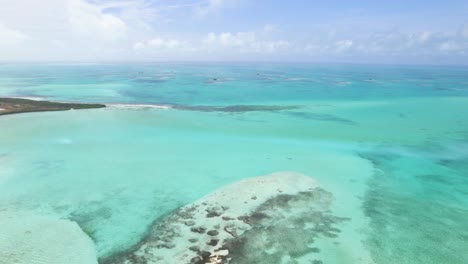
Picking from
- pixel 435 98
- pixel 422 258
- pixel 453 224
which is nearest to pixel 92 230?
pixel 422 258

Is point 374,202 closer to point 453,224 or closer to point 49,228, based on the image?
point 453,224

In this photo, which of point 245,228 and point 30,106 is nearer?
point 245,228

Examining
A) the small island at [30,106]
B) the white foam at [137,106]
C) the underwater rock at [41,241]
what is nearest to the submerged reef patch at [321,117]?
the white foam at [137,106]

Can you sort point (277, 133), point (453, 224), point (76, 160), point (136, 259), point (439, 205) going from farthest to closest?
point (277, 133)
point (76, 160)
point (439, 205)
point (453, 224)
point (136, 259)

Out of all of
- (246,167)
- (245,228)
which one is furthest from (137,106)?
(245,228)

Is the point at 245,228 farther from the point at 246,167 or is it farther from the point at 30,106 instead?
the point at 30,106

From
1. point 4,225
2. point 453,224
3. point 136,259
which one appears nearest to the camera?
point 136,259
